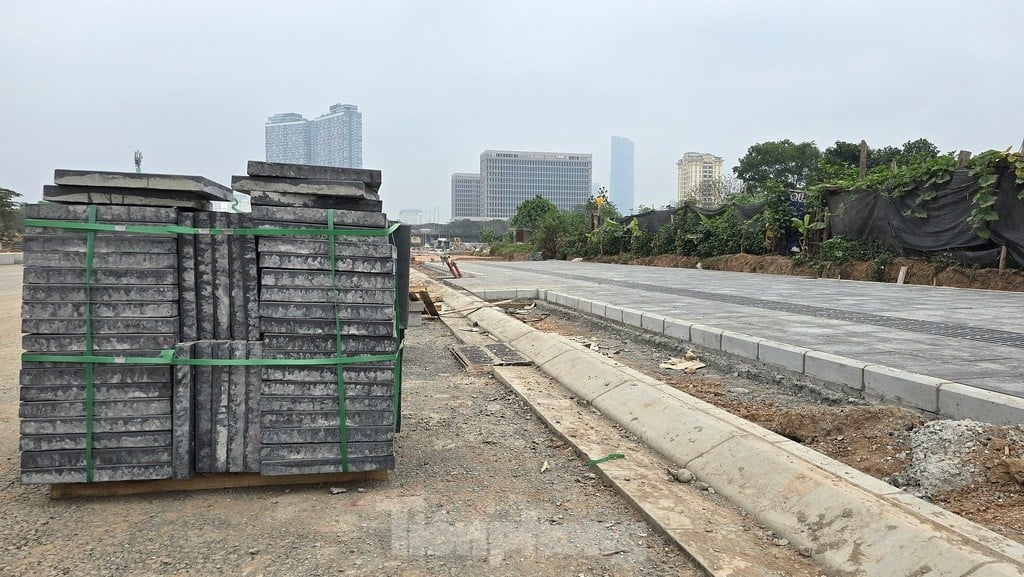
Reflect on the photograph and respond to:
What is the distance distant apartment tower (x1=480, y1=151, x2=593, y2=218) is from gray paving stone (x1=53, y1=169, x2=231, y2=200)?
5416 inches

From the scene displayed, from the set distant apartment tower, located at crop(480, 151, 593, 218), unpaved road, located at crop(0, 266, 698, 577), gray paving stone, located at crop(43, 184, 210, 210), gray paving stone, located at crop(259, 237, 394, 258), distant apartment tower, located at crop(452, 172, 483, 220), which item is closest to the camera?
unpaved road, located at crop(0, 266, 698, 577)

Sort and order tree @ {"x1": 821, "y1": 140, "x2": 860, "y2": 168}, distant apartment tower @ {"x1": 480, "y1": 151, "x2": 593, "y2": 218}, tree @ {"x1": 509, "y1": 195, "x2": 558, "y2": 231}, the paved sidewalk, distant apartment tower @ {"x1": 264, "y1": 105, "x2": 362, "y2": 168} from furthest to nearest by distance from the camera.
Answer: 1. distant apartment tower @ {"x1": 480, "y1": 151, "x2": 593, "y2": 218}
2. distant apartment tower @ {"x1": 264, "y1": 105, "x2": 362, "y2": 168}
3. tree @ {"x1": 509, "y1": 195, "x2": 558, "y2": 231}
4. tree @ {"x1": 821, "y1": 140, "x2": 860, "y2": 168}
5. the paved sidewalk

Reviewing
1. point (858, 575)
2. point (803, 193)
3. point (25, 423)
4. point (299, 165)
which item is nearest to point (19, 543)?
point (25, 423)

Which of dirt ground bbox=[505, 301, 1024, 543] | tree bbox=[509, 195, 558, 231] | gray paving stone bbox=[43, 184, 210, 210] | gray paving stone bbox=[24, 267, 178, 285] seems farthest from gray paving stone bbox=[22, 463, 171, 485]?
tree bbox=[509, 195, 558, 231]

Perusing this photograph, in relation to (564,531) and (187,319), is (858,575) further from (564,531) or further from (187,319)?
(187,319)

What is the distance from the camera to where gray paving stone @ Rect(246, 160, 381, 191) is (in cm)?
335

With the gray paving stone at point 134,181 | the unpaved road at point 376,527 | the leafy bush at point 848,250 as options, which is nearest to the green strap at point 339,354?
the unpaved road at point 376,527

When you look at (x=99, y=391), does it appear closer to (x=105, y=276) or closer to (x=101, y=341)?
(x=101, y=341)

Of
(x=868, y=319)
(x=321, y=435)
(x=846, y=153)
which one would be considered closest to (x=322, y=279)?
(x=321, y=435)

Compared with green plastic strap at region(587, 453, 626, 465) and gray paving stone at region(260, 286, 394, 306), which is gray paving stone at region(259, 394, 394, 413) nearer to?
gray paving stone at region(260, 286, 394, 306)

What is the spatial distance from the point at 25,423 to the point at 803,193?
18.0 meters

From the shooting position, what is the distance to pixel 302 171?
341 cm

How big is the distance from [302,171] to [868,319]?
21.1 ft

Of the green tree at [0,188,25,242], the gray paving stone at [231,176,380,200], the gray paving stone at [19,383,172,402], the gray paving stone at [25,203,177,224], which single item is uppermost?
the green tree at [0,188,25,242]
